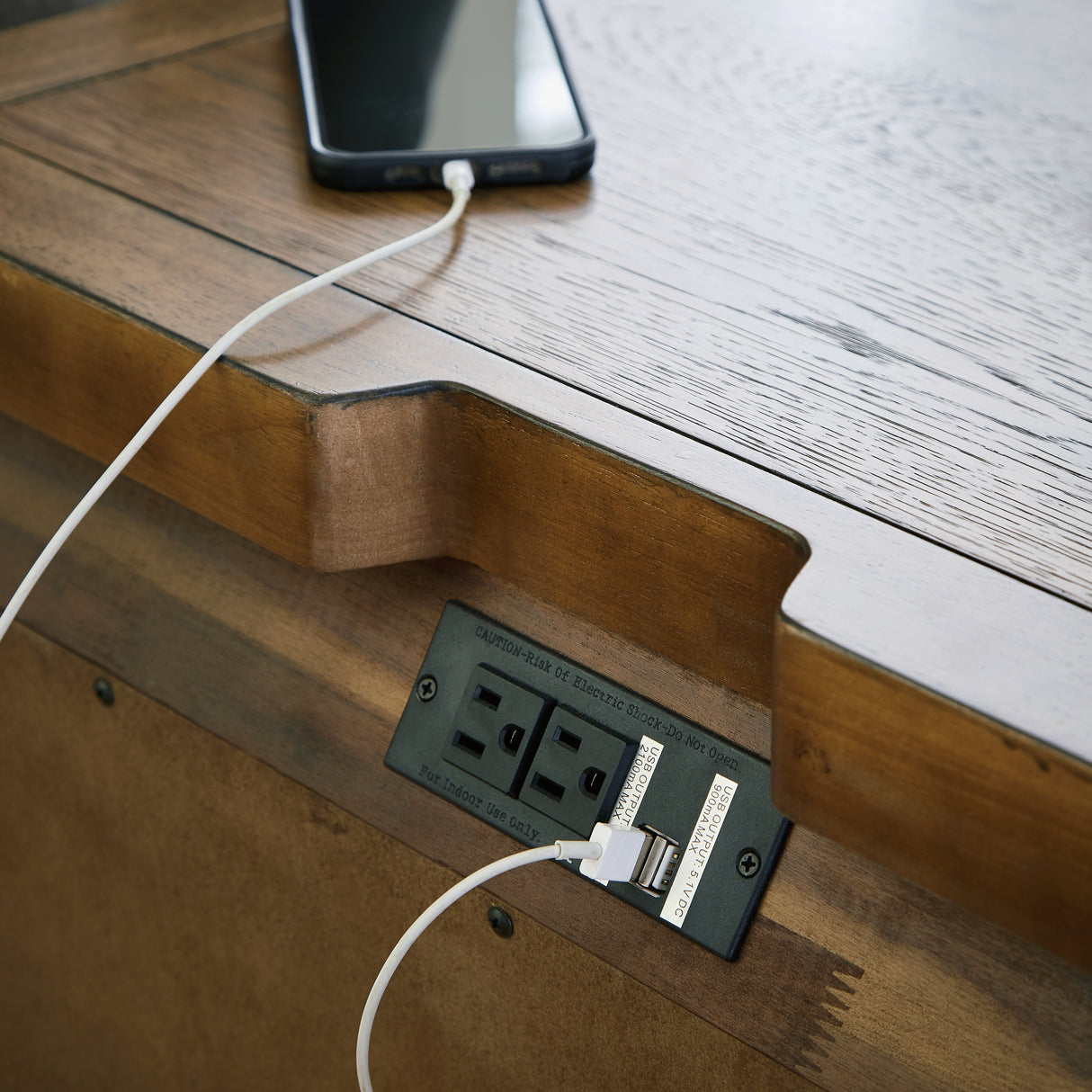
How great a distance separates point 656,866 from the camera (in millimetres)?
405

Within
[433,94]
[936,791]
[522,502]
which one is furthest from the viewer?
[433,94]

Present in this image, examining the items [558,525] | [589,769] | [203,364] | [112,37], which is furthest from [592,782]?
[112,37]

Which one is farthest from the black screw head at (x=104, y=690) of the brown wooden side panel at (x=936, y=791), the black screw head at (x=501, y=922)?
the brown wooden side panel at (x=936, y=791)

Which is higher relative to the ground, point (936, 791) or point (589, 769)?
point (936, 791)

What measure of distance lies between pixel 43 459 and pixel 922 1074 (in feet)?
1.60

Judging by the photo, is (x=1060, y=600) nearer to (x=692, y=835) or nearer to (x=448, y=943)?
(x=692, y=835)

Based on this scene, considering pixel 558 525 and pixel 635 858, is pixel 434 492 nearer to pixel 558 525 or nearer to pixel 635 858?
pixel 558 525

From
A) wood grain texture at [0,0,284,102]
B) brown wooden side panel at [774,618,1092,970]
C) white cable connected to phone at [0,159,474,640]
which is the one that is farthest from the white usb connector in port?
wood grain texture at [0,0,284,102]

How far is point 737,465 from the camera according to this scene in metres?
0.34

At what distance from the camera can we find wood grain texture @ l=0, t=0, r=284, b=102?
56cm

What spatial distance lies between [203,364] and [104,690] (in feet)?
0.77

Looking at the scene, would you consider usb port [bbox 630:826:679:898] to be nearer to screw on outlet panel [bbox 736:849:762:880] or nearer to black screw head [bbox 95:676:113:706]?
screw on outlet panel [bbox 736:849:762:880]

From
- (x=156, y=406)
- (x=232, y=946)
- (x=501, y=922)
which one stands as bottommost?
(x=232, y=946)

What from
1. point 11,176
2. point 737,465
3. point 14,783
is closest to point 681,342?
point 737,465
